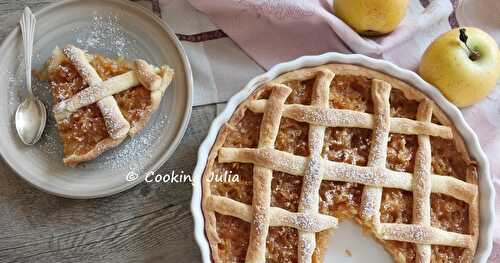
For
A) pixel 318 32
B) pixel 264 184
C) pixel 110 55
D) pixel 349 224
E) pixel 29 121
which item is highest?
pixel 318 32

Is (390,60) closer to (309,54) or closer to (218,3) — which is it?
(309,54)

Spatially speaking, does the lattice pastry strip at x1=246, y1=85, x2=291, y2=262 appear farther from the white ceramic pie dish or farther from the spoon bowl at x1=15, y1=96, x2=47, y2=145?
the spoon bowl at x1=15, y1=96, x2=47, y2=145

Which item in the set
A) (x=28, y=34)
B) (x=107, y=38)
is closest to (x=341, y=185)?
(x=107, y=38)

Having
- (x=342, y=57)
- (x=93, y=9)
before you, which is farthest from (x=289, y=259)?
(x=93, y=9)

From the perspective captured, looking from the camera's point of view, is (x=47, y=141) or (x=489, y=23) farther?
(x=489, y=23)

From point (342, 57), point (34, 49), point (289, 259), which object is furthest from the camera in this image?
point (34, 49)

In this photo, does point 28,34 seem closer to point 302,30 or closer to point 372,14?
point 302,30
